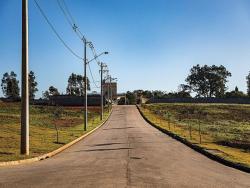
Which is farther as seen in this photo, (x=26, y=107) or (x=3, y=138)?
(x=3, y=138)

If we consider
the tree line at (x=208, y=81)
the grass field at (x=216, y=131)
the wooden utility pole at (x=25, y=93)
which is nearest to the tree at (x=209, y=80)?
the tree line at (x=208, y=81)

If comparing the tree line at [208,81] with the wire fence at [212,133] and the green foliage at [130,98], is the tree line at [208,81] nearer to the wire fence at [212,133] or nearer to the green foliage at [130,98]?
the green foliage at [130,98]

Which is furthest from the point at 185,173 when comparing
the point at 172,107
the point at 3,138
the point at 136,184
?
the point at 172,107

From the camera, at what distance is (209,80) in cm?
19488

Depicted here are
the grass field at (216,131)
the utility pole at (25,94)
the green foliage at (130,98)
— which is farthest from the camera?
the green foliage at (130,98)

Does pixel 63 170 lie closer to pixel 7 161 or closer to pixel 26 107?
pixel 7 161

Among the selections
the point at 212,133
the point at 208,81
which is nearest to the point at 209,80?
the point at 208,81

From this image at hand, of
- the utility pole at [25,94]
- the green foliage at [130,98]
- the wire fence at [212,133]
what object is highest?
the green foliage at [130,98]

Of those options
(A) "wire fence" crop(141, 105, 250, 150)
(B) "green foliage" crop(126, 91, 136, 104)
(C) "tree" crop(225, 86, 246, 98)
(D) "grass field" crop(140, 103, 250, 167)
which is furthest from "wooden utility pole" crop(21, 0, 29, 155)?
(C) "tree" crop(225, 86, 246, 98)

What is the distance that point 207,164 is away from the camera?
1919cm

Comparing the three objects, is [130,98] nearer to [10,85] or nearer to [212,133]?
[10,85]

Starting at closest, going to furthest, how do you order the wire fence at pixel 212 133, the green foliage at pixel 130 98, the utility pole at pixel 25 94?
the utility pole at pixel 25 94 → the wire fence at pixel 212 133 → the green foliage at pixel 130 98

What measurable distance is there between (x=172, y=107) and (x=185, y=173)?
95565mm

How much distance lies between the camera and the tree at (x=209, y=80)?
195 m
